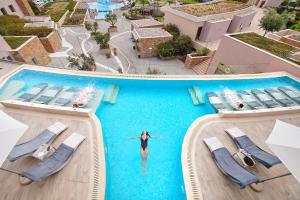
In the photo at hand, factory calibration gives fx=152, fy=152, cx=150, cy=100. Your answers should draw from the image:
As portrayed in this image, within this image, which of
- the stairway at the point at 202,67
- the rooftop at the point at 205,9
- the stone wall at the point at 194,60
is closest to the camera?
the stairway at the point at 202,67

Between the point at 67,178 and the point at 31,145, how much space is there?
201cm

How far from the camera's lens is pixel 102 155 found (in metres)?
5.75

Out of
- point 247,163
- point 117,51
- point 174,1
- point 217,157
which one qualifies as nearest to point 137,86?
point 217,157

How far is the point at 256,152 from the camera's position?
5734 millimetres

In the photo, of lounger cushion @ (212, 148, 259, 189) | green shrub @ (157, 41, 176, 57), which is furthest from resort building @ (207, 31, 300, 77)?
lounger cushion @ (212, 148, 259, 189)

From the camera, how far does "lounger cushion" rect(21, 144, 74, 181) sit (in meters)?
4.74

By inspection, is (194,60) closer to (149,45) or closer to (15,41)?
(149,45)

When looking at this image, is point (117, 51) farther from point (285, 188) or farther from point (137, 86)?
point (285, 188)

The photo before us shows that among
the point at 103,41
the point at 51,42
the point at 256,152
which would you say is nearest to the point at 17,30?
the point at 51,42

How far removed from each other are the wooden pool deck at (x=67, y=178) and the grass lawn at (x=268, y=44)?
14103 millimetres

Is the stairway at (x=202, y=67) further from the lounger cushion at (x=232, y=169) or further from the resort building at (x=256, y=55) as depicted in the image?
the lounger cushion at (x=232, y=169)

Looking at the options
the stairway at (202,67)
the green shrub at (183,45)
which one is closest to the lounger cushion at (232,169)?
the stairway at (202,67)

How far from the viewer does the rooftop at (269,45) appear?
11.6m

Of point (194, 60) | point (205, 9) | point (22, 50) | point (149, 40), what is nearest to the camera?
point (22, 50)
